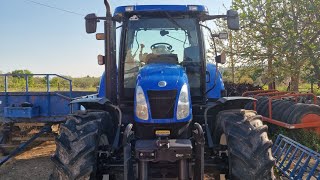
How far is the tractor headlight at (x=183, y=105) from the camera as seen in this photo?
3.88 metres

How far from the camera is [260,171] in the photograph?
3459 millimetres

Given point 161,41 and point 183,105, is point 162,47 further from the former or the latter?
point 183,105

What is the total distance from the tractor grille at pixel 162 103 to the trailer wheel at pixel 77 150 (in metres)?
0.69

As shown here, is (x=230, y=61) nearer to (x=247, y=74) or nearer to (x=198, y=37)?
(x=247, y=74)

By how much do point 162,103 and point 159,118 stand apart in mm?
173

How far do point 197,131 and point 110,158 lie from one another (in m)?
1.13

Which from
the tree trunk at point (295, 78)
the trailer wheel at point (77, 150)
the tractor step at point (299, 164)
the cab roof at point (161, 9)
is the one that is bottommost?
the tractor step at point (299, 164)

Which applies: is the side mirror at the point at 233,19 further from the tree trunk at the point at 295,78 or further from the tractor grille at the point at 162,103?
the tree trunk at the point at 295,78

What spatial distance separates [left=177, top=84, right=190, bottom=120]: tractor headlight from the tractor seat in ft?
2.48

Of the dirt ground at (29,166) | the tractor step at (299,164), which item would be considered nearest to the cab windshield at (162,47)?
the tractor step at (299,164)

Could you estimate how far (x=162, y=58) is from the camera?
4594 mm

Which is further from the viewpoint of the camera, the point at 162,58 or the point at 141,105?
the point at 162,58

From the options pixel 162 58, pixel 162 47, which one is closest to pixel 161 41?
pixel 162 47

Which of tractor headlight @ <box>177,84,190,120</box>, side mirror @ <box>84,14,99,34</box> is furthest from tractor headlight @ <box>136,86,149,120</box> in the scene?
side mirror @ <box>84,14,99,34</box>
